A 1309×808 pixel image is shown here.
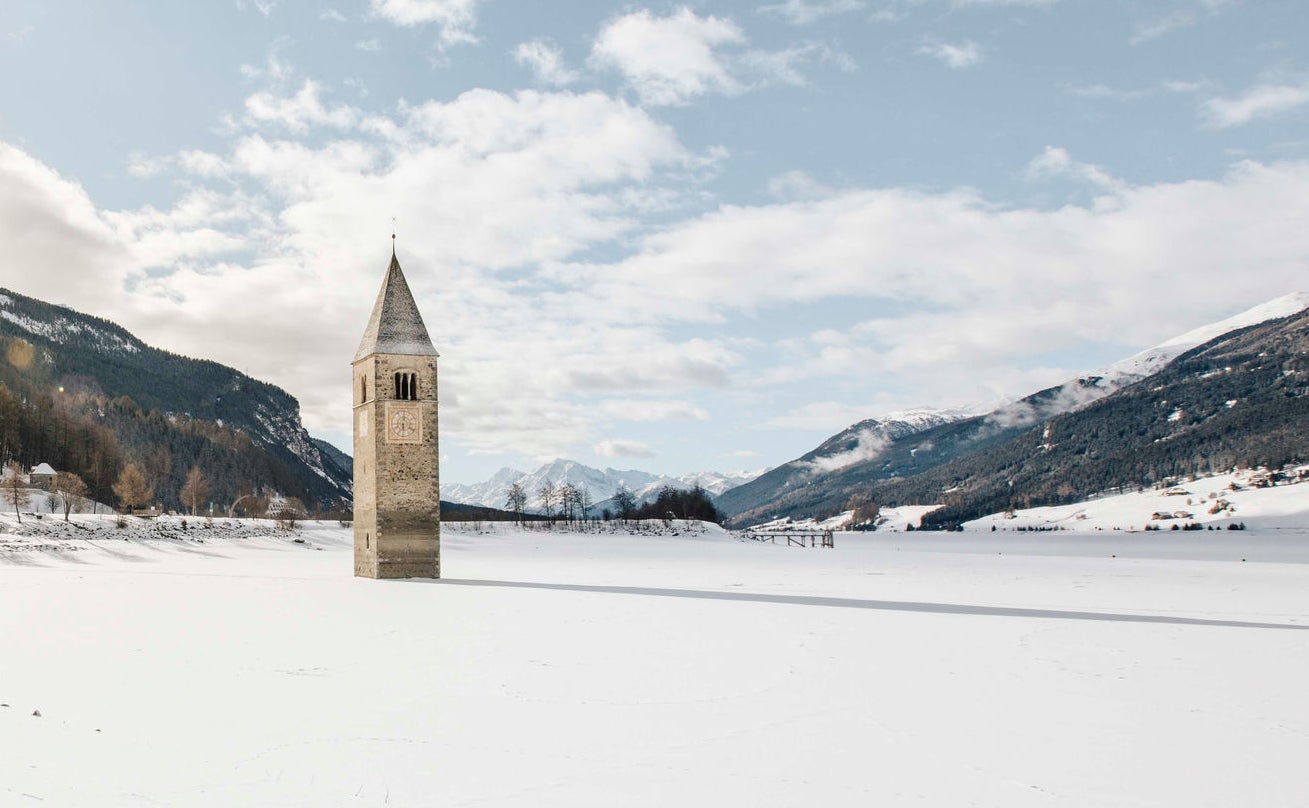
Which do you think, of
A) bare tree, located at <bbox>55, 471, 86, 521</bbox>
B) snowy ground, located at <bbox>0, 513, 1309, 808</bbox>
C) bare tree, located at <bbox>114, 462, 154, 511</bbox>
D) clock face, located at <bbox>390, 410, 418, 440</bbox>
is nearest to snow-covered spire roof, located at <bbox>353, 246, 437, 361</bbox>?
clock face, located at <bbox>390, 410, 418, 440</bbox>

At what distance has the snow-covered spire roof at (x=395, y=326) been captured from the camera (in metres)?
45.7

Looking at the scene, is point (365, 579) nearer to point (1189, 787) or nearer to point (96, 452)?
point (1189, 787)

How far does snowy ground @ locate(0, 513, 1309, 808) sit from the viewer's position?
10.9 meters

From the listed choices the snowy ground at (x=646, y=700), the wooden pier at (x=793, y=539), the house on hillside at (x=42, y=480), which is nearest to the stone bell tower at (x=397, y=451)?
the snowy ground at (x=646, y=700)

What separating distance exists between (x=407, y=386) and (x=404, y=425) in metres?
1.92

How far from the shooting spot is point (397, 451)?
4447 cm

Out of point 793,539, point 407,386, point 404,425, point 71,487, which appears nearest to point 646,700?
point 404,425

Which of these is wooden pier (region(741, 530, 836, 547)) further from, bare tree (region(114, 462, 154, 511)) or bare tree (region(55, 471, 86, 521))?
bare tree (region(55, 471, 86, 521))

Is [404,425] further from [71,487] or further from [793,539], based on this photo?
[793,539]

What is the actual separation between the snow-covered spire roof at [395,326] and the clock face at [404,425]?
2.91 metres

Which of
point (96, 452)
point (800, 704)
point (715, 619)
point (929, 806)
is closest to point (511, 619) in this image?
point (715, 619)

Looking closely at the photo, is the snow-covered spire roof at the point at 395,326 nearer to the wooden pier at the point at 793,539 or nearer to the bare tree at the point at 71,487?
the wooden pier at the point at 793,539

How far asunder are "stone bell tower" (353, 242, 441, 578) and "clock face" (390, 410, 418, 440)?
0.05 meters

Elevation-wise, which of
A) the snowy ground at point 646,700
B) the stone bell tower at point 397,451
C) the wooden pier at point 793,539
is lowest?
the wooden pier at point 793,539
